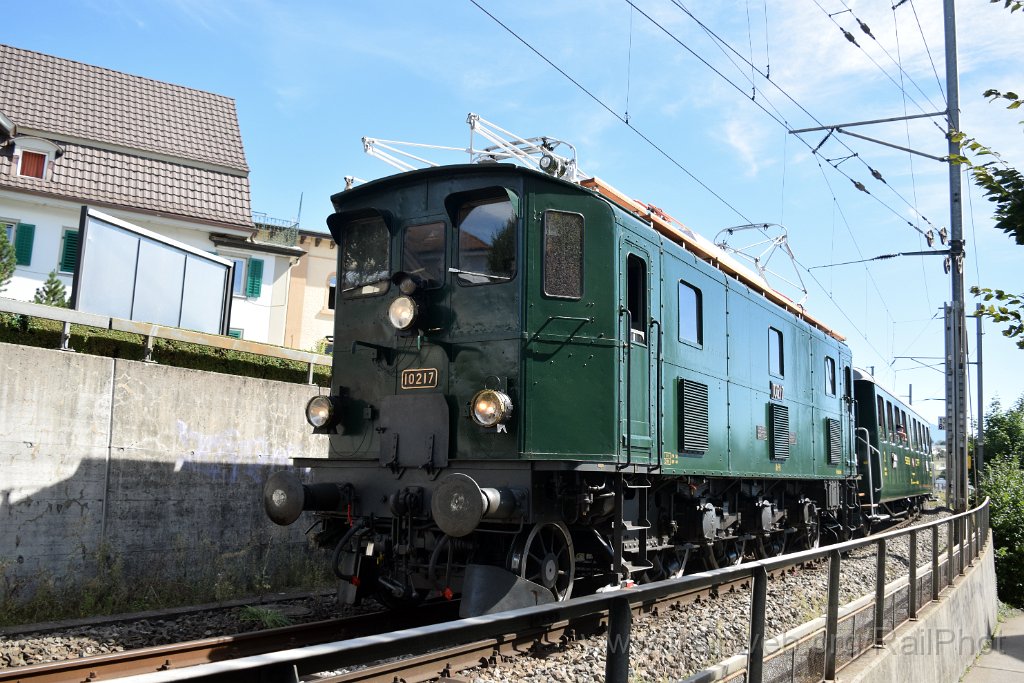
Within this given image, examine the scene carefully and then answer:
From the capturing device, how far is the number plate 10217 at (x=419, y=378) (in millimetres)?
7691

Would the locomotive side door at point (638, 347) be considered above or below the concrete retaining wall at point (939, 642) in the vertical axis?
above

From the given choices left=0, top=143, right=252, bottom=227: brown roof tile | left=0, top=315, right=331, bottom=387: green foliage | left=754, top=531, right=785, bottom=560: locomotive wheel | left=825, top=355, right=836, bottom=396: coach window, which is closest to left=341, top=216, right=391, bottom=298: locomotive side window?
left=0, top=315, right=331, bottom=387: green foliage

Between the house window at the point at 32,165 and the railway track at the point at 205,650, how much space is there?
21.5m

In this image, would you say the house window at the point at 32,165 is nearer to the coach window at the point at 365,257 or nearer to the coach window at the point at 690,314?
the coach window at the point at 365,257

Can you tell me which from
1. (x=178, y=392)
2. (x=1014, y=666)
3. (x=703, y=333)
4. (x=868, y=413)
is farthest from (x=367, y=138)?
(x=868, y=413)

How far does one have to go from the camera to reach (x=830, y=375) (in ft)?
49.5

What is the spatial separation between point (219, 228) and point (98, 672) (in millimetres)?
21405

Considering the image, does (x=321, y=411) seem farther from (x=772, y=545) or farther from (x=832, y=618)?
(x=772, y=545)

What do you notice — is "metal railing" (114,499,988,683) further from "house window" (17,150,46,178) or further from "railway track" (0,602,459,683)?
"house window" (17,150,46,178)

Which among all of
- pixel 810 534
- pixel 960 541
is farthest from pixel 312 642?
pixel 810 534

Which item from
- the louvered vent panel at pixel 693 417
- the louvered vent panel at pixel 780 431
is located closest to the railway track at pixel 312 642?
the louvered vent panel at pixel 693 417

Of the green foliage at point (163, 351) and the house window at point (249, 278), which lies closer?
the green foliage at point (163, 351)

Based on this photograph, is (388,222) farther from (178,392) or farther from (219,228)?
(219,228)

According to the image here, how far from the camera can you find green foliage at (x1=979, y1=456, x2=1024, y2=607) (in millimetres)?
16938
